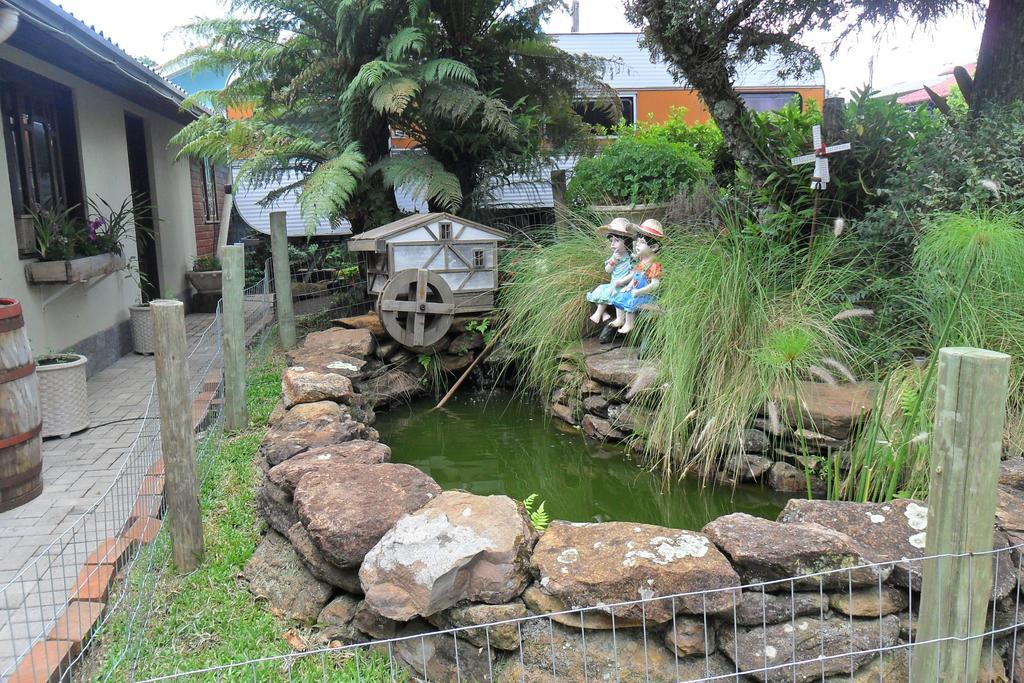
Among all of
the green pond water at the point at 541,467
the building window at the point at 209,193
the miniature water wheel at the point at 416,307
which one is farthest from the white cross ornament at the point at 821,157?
the building window at the point at 209,193

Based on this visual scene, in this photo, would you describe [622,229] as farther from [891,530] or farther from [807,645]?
[807,645]

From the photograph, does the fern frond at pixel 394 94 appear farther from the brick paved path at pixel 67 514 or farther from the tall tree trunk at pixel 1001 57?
the tall tree trunk at pixel 1001 57

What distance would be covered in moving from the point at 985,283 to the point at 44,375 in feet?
18.1

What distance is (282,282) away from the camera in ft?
23.0

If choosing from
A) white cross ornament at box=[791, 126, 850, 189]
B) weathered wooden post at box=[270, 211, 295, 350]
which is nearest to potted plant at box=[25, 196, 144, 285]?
weathered wooden post at box=[270, 211, 295, 350]

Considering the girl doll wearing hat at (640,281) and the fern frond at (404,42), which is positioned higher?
the fern frond at (404,42)

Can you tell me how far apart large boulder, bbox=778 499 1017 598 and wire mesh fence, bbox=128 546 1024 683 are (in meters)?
0.01

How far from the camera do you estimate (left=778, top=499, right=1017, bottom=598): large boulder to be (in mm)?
2740

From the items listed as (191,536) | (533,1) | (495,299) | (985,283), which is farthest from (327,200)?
(985,283)

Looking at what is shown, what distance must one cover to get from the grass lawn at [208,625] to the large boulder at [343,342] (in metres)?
2.51

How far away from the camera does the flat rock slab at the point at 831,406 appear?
444 centimetres

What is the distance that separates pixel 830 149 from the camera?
5.32 metres

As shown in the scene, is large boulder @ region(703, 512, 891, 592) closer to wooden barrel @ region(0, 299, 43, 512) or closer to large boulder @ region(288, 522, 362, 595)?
large boulder @ region(288, 522, 362, 595)

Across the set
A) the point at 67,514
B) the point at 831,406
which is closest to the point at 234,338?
the point at 67,514
